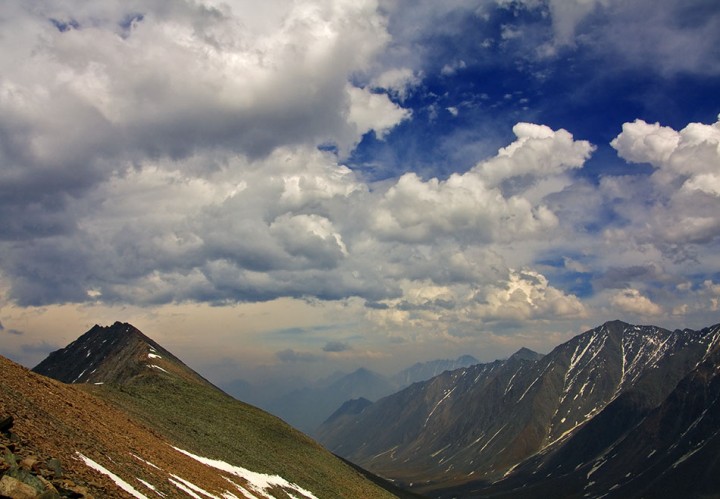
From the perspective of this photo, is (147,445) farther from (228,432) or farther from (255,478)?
(228,432)

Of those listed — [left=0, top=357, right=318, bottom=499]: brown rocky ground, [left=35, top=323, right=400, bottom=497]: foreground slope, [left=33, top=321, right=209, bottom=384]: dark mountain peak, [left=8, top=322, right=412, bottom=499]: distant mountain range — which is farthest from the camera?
[left=33, top=321, right=209, bottom=384]: dark mountain peak

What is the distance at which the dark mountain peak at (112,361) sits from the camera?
141 m

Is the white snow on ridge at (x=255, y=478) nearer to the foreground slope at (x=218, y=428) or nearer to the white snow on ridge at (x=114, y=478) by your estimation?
the foreground slope at (x=218, y=428)

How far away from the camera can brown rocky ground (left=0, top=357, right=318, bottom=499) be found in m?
22.9

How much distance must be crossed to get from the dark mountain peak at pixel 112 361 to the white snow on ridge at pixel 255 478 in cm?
6517

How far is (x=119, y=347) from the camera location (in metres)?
180

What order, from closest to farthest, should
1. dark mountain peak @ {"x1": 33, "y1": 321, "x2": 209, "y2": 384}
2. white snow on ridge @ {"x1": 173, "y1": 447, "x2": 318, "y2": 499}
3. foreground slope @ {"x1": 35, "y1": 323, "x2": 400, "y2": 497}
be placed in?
white snow on ridge @ {"x1": 173, "y1": 447, "x2": 318, "y2": 499} → foreground slope @ {"x1": 35, "y1": 323, "x2": 400, "y2": 497} → dark mountain peak @ {"x1": 33, "y1": 321, "x2": 209, "y2": 384}

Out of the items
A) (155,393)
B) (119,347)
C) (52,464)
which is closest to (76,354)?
(119,347)

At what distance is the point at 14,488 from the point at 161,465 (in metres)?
30.2

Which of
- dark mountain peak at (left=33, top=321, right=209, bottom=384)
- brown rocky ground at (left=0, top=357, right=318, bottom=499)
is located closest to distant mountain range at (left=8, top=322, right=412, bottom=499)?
brown rocky ground at (left=0, top=357, right=318, bottom=499)

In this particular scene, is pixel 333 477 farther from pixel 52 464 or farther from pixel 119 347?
pixel 119 347

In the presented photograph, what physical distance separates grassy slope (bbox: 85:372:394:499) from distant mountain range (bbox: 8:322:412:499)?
1.22 feet

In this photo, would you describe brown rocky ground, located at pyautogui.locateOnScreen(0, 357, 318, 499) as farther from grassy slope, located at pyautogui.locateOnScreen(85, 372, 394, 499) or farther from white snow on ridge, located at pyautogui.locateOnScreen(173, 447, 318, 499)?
grassy slope, located at pyautogui.locateOnScreen(85, 372, 394, 499)

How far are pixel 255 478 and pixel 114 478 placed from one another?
1593 inches
